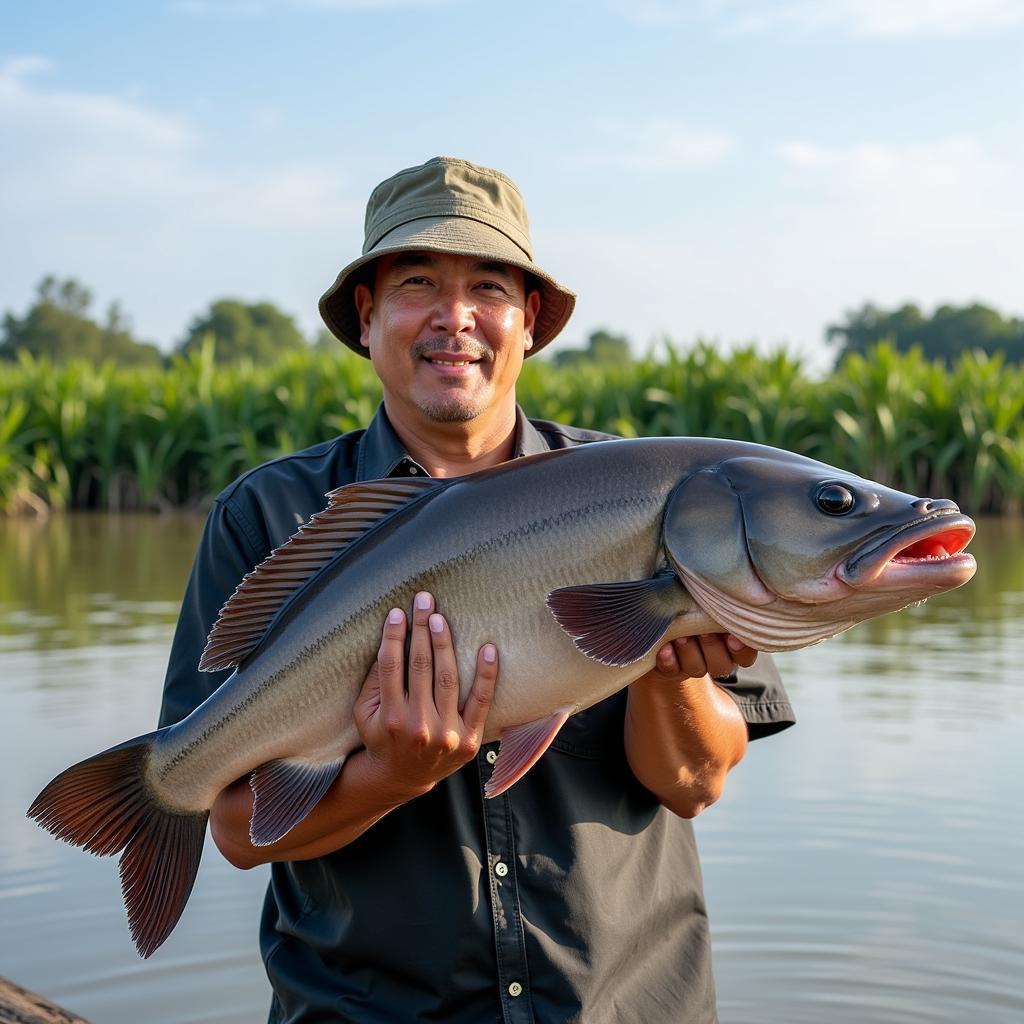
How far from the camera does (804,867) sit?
183 inches

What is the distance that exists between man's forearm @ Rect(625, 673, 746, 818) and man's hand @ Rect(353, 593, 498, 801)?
0.33m

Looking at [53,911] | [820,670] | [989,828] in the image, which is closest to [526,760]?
[53,911]

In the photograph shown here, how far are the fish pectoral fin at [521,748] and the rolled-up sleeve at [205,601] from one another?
0.67 meters

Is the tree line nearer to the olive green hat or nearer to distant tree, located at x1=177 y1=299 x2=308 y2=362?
distant tree, located at x1=177 y1=299 x2=308 y2=362

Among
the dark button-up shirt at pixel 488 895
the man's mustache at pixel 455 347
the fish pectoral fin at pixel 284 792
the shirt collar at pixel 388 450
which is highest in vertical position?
the man's mustache at pixel 455 347

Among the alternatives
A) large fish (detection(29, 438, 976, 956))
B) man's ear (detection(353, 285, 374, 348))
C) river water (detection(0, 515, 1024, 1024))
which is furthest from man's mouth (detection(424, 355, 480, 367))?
river water (detection(0, 515, 1024, 1024))

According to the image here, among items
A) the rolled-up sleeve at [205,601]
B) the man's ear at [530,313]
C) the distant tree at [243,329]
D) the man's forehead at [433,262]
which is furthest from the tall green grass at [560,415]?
the distant tree at [243,329]

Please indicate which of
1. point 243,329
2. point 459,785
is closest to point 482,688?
point 459,785

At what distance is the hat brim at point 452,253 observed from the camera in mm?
2746

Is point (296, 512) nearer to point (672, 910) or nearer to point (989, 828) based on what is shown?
point (672, 910)

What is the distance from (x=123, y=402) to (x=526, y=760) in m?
17.1

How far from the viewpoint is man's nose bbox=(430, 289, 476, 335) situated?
2822mm

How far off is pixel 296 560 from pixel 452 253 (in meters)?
0.73

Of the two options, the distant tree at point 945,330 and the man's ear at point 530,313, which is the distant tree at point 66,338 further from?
the man's ear at point 530,313
